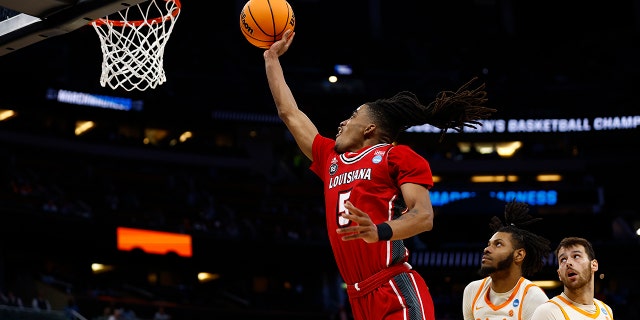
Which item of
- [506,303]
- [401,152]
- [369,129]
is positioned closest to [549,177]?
[506,303]

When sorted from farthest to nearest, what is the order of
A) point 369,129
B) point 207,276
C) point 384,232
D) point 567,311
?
1. point 207,276
2. point 567,311
3. point 369,129
4. point 384,232

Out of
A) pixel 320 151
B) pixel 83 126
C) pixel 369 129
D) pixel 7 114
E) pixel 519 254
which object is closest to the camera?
pixel 369 129

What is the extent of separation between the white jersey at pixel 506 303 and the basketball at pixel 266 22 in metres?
2.36

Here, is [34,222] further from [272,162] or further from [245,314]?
[272,162]

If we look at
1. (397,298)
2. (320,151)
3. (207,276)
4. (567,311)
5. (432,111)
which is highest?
(207,276)

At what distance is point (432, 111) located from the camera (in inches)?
169

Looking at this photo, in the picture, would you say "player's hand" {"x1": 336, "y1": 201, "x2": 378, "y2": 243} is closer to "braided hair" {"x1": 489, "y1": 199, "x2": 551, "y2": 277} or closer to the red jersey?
the red jersey

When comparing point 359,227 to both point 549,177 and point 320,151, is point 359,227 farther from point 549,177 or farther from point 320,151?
Answer: point 549,177

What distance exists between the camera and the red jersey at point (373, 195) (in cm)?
396

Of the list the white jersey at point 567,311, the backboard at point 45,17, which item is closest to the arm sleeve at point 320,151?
the backboard at point 45,17

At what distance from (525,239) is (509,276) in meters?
0.33

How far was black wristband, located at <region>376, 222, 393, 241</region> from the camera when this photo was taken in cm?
355

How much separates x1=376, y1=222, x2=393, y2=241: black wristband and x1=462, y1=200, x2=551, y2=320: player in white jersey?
2495mm

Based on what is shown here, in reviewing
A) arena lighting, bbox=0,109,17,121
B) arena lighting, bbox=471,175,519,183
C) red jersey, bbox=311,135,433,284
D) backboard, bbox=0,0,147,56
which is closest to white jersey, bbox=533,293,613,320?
red jersey, bbox=311,135,433,284
